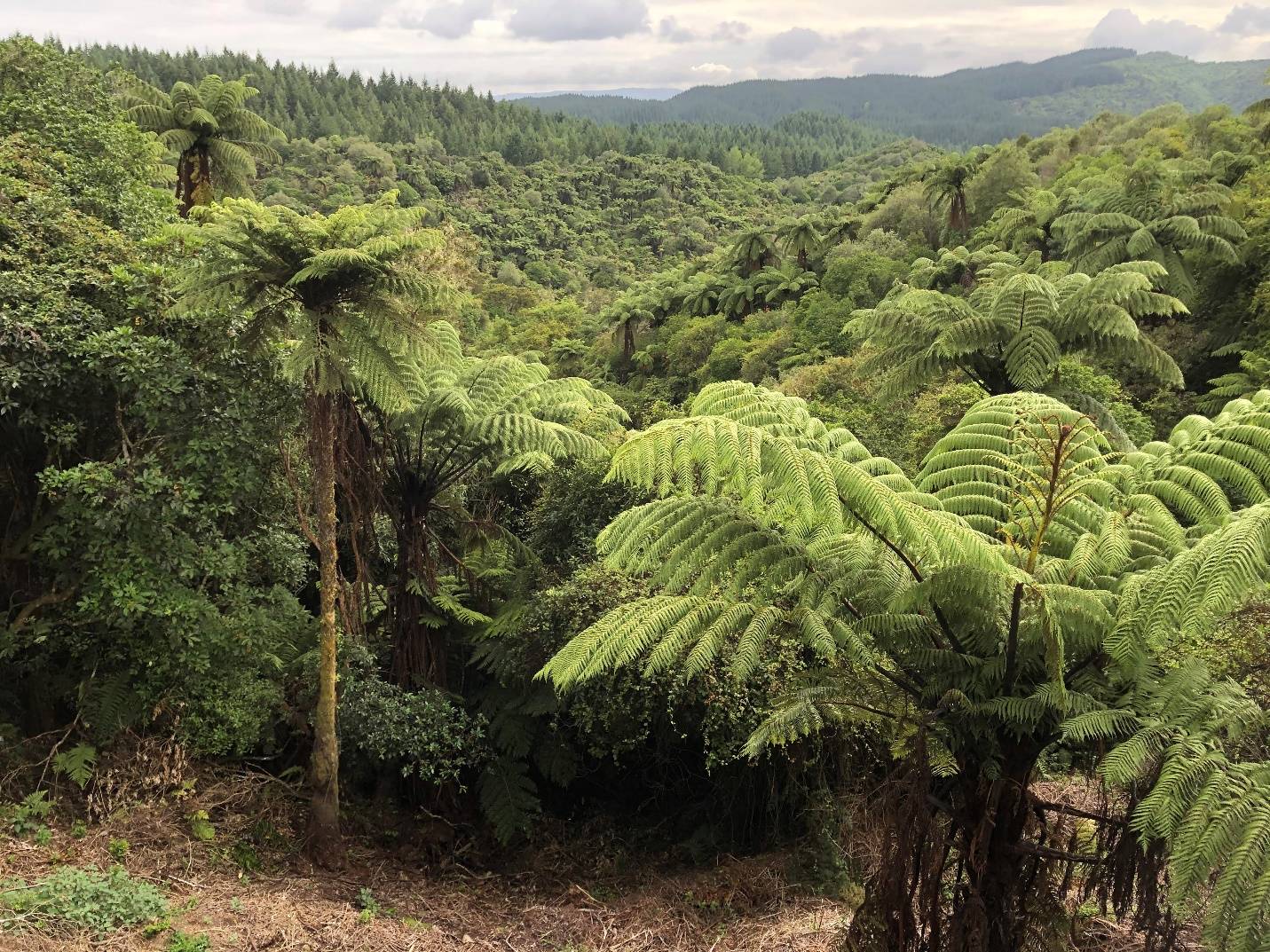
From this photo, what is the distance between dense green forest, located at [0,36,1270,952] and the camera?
3.06 m

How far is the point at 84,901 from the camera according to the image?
181 inches

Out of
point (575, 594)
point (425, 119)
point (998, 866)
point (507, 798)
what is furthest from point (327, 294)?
point (425, 119)

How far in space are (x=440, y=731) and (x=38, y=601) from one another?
3120mm

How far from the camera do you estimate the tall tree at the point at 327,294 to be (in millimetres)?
4961

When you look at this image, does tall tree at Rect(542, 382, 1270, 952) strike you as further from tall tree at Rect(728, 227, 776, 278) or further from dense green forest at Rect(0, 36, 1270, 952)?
tall tree at Rect(728, 227, 776, 278)

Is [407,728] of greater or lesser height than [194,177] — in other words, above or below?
below

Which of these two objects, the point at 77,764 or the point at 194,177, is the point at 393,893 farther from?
the point at 194,177

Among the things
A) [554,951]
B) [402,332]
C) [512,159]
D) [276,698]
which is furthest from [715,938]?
[512,159]

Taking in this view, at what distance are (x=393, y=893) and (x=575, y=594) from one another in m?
2.60

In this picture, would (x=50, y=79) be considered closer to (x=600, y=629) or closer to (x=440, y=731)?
(x=440, y=731)

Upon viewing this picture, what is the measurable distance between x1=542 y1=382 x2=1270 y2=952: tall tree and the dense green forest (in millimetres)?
20

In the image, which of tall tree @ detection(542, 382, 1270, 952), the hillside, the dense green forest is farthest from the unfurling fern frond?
the hillside

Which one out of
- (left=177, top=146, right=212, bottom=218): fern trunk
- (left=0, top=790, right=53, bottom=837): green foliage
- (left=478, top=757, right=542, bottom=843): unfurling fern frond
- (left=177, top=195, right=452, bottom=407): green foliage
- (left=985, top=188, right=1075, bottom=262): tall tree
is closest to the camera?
(left=177, top=195, right=452, bottom=407): green foliage

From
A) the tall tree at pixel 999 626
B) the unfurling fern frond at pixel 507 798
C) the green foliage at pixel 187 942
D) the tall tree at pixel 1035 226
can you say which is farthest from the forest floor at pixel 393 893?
the tall tree at pixel 1035 226
